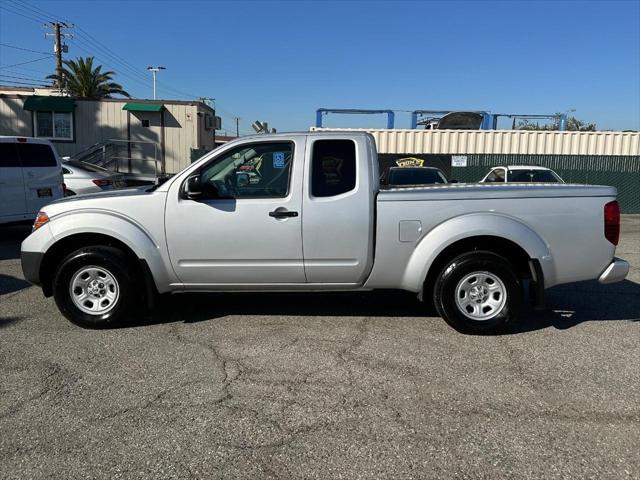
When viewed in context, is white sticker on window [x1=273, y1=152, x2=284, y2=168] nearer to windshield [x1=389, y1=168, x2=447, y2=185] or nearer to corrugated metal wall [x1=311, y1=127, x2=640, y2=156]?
windshield [x1=389, y1=168, x2=447, y2=185]

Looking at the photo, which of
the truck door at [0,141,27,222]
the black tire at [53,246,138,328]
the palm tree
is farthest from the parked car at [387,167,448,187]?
the palm tree

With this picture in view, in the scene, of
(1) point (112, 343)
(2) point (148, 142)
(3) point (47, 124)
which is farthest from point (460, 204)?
(3) point (47, 124)

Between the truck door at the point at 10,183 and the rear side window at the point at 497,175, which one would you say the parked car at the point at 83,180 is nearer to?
the truck door at the point at 10,183

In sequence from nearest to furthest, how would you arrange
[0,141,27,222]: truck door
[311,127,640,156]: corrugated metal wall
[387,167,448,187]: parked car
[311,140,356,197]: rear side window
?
[311,140,356,197]: rear side window, [0,141,27,222]: truck door, [387,167,448,187]: parked car, [311,127,640,156]: corrugated metal wall

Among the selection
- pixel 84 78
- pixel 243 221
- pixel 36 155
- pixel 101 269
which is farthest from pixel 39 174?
pixel 84 78

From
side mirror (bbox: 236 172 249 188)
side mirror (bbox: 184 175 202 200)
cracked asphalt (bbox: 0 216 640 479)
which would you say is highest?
side mirror (bbox: 236 172 249 188)

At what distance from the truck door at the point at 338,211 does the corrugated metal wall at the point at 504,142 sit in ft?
53.0

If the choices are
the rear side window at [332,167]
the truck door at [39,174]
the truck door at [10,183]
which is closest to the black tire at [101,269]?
the rear side window at [332,167]

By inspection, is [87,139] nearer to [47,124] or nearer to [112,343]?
[47,124]

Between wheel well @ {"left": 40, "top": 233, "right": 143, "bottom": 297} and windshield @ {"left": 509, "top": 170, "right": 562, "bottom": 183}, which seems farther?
windshield @ {"left": 509, "top": 170, "right": 562, "bottom": 183}

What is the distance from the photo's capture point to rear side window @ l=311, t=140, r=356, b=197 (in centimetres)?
490

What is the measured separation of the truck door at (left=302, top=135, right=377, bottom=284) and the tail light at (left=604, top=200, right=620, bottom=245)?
2149 millimetres

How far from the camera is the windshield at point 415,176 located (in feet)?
39.4

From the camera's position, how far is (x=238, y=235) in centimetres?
486
